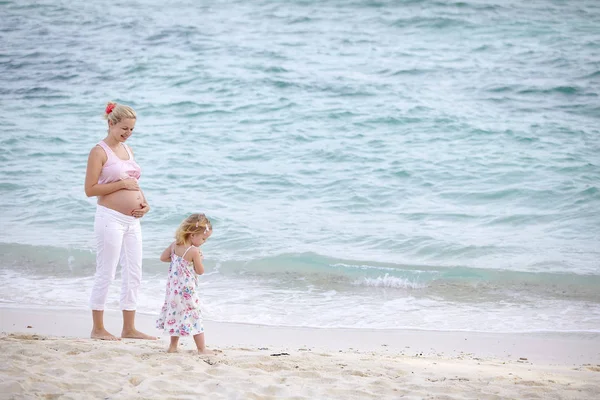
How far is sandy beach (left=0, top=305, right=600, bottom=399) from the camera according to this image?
13.5ft

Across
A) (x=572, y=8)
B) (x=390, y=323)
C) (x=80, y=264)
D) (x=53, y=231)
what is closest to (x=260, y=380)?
(x=390, y=323)

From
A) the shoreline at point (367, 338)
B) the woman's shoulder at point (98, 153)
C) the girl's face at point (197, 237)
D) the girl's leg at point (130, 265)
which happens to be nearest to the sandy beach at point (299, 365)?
the shoreline at point (367, 338)

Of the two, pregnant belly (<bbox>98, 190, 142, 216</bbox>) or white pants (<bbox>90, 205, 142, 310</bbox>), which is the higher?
pregnant belly (<bbox>98, 190, 142, 216</bbox>)

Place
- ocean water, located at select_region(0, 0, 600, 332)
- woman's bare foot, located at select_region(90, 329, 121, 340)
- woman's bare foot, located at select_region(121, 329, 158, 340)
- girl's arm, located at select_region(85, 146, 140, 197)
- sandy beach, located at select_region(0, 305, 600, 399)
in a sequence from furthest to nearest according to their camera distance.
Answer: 1. ocean water, located at select_region(0, 0, 600, 332)
2. woman's bare foot, located at select_region(121, 329, 158, 340)
3. woman's bare foot, located at select_region(90, 329, 121, 340)
4. girl's arm, located at select_region(85, 146, 140, 197)
5. sandy beach, located at select_region(0, 305, 600, 399)

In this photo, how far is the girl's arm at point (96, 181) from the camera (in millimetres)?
5023

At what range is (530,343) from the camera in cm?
578

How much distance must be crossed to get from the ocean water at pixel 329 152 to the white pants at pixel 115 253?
1.34 meters

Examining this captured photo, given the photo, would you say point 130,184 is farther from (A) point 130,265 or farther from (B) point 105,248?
(A) point 130,265

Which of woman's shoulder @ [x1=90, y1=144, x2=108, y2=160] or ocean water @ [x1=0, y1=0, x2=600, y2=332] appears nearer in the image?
woman's shoulder @ [x1=90, y1=144, x2=108, y2=160]

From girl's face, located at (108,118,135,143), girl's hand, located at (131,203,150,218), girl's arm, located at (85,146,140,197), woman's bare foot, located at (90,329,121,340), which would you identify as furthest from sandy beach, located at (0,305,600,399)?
girl's face, located at (108,118,135,143)

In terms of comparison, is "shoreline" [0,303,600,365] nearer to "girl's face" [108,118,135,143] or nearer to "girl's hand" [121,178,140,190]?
"girl's hand" [121,178,140,190]

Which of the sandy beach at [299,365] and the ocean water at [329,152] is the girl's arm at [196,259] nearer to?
the sandy beach at [299,365]

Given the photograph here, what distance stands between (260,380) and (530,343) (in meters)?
2.44

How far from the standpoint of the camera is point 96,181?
5047mm
